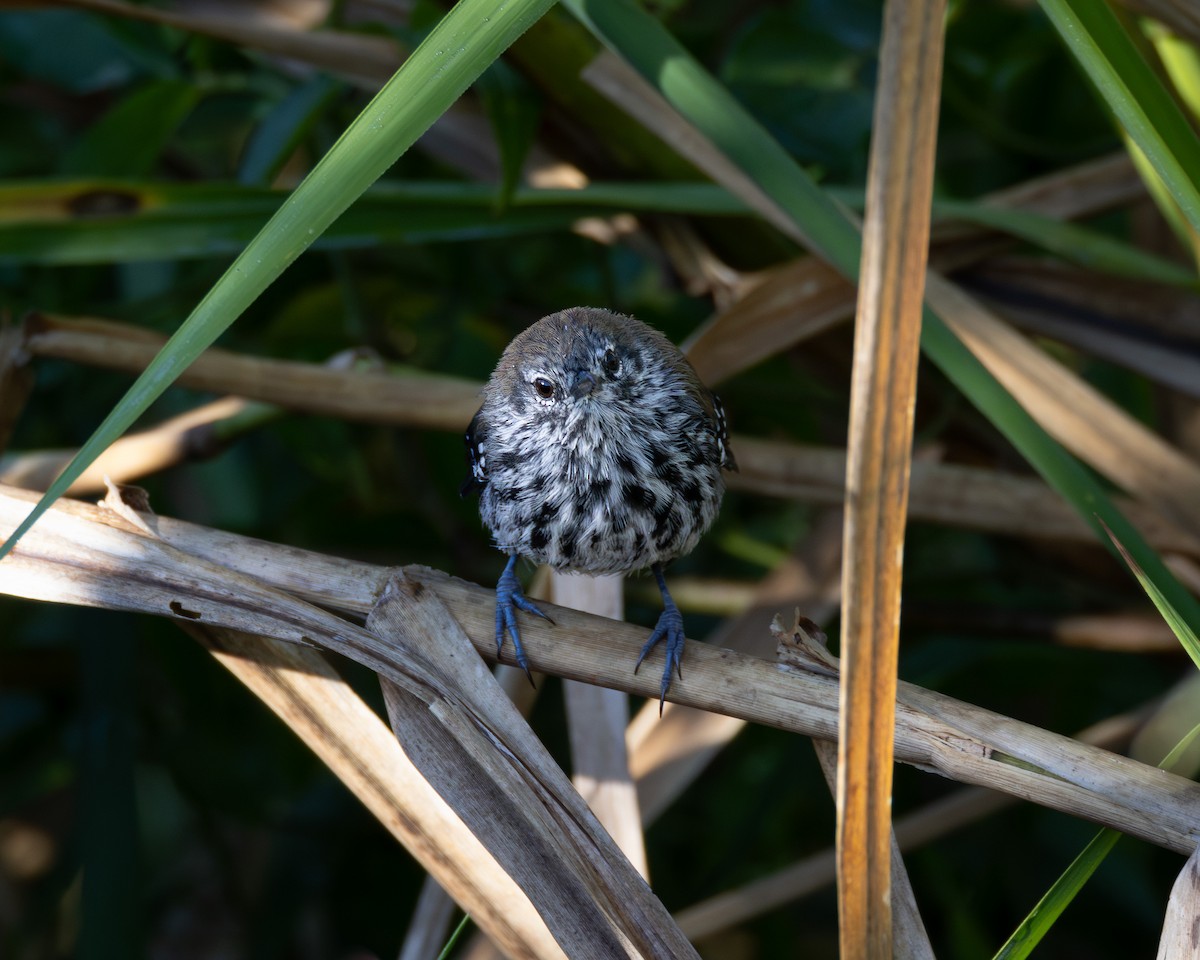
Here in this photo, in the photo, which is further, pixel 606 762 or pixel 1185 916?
pixel 606 762

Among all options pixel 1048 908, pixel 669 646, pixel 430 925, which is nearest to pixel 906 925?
pixel 1048 908

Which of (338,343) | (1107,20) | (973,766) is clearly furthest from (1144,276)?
(338,343)

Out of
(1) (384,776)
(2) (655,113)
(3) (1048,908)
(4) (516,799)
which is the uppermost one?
(2) (655,113)

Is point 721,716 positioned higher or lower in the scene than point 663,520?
lower

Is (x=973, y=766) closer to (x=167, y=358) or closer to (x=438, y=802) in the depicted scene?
(x=438, y=802)

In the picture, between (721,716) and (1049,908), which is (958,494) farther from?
(1049,908)

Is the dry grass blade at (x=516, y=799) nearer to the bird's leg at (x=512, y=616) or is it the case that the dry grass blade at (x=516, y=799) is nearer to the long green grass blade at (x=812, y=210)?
the bird's leg at (x=512, y=616)

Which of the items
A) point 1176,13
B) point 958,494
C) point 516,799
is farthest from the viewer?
point 958,494

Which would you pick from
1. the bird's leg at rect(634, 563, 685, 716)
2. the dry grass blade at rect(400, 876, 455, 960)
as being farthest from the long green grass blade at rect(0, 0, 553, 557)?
the dry grass blade at rect(400, 876, 455, 960)

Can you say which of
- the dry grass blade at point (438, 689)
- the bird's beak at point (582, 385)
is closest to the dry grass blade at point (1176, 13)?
the bird's beak at point (582, 385)

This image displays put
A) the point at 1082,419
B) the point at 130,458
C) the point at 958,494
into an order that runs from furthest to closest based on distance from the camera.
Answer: the point at 958,494
the point at 1082,419
the point at 130,458
